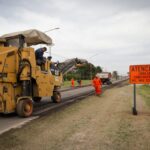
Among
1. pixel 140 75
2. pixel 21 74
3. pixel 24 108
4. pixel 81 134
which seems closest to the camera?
pixel 81 134

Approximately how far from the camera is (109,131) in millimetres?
8992

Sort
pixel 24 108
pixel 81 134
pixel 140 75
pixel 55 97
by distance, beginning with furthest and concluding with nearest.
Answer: pixel 55 97 < pixel 140 75 < pixel 24 108 < pixel 81 134

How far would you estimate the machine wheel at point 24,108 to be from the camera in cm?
1200

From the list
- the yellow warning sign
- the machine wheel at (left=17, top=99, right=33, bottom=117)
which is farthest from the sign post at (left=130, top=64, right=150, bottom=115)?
the machine wheel at (left=17, top=99, right=33, bottom=117)

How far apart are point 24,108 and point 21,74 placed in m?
1.40

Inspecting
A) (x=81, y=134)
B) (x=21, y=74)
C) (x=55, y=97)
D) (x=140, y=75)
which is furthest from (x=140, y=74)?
(x=55, y=97)

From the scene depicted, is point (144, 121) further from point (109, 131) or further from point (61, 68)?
point (61, 68)

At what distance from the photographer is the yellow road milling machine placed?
11992 millimetres

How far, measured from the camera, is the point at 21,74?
1264cm

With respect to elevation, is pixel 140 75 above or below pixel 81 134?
above

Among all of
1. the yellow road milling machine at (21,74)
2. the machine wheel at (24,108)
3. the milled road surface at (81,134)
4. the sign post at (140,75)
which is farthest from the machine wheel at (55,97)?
the milled road surface at (81,134)

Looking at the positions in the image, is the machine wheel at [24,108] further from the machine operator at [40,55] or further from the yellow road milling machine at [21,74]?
the machine operator at [40,55]

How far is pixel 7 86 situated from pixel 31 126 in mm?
2779

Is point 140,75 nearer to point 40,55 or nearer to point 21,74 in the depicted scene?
point 40,55
